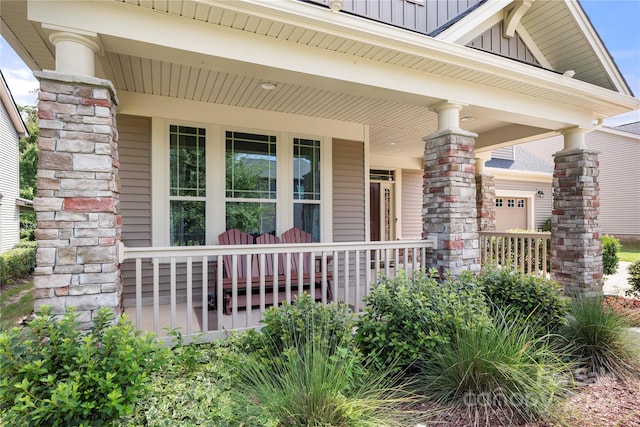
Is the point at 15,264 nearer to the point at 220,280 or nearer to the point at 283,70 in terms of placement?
the point at 220,280

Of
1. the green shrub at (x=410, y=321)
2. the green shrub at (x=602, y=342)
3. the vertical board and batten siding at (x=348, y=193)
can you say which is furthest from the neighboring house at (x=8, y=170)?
the green shrub at (x=602, y=342)

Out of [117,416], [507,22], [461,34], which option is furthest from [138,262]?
[507,22]

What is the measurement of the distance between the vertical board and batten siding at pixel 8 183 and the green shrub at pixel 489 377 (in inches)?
496

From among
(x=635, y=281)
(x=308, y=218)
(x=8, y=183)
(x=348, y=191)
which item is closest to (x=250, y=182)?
(x=308, y=218)

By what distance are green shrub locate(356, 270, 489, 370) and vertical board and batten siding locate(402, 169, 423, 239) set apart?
614cm

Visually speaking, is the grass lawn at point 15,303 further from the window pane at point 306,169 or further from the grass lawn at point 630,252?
the grass lawn at point 630,252

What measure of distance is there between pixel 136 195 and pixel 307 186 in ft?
8.44

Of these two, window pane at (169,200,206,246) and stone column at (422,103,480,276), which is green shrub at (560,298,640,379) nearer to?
stone column at (422,103,480,276)

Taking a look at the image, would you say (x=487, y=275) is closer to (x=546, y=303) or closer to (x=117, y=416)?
(x=546, y=303)

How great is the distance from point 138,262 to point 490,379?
3.05 meters

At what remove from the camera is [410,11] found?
14.5ft

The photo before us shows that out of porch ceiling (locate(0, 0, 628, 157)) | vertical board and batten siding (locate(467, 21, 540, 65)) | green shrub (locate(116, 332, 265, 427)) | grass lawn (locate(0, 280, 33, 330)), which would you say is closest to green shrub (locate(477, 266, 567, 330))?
porch ceiling (locate(0, 0, 628, 157))

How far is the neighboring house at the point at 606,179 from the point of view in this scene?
11812mm

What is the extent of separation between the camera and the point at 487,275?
3877 millimetres
